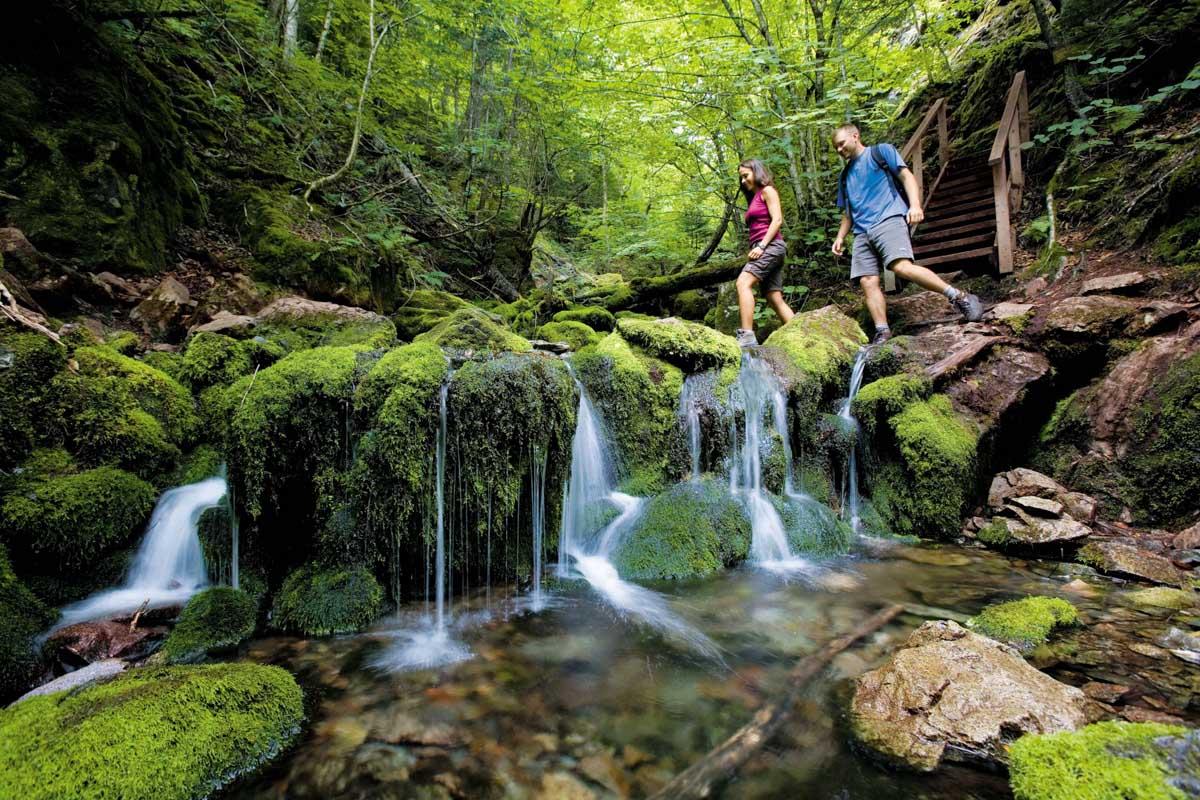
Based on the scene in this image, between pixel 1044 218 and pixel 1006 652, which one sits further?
pixel 1044 218

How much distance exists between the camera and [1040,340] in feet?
19.6

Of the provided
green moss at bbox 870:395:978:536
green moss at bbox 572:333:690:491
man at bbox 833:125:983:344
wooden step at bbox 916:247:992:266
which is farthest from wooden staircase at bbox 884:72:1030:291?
green moss at bbox 572:333:690:491

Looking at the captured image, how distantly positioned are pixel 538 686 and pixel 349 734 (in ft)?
3.19

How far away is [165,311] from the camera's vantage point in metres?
5.80

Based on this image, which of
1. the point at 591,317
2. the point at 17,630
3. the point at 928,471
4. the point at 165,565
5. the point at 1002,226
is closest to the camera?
the point at 17,630

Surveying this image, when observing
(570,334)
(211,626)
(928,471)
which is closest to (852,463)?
(928,471)

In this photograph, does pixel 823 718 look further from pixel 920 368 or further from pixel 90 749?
pixel 920 368

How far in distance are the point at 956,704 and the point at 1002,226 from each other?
8.47 m

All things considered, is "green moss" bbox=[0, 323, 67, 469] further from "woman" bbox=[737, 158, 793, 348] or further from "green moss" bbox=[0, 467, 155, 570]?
"woman" bbox=[737, 158, 793, 348]

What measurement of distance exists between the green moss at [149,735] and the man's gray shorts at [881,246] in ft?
24.7

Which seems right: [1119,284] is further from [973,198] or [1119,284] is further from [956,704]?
[956,704]

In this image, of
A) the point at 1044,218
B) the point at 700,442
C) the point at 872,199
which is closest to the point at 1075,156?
the point at 1044,218

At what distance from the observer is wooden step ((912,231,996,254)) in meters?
8.51

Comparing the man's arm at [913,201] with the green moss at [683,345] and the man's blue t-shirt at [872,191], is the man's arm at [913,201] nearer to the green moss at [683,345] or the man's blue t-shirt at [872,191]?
the man's blue t-shirt at [872,191]
